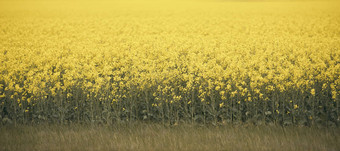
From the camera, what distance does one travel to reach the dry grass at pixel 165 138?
584cm

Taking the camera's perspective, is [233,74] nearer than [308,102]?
No

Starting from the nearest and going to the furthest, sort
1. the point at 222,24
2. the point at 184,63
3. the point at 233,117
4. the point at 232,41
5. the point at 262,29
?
1. the point at 233,117
2. the point at 184,63
3. the point at 232,41
4. the point at 262,29
5. the point at 222,24

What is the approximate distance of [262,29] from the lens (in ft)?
63.7

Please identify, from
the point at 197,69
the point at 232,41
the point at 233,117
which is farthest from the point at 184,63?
the point at 232,41

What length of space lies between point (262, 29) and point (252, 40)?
4920 mm

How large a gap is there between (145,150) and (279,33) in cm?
1386

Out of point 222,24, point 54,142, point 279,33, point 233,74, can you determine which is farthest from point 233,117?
point 222,24

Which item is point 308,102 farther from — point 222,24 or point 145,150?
point 222,24

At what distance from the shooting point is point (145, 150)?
577 cm

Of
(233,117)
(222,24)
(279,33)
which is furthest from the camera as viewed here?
(222,24)

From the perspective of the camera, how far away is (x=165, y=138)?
6234 mm

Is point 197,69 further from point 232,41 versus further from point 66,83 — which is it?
point 232,41

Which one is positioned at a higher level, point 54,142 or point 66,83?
point 66,83

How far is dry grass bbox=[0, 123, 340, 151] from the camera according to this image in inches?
230
